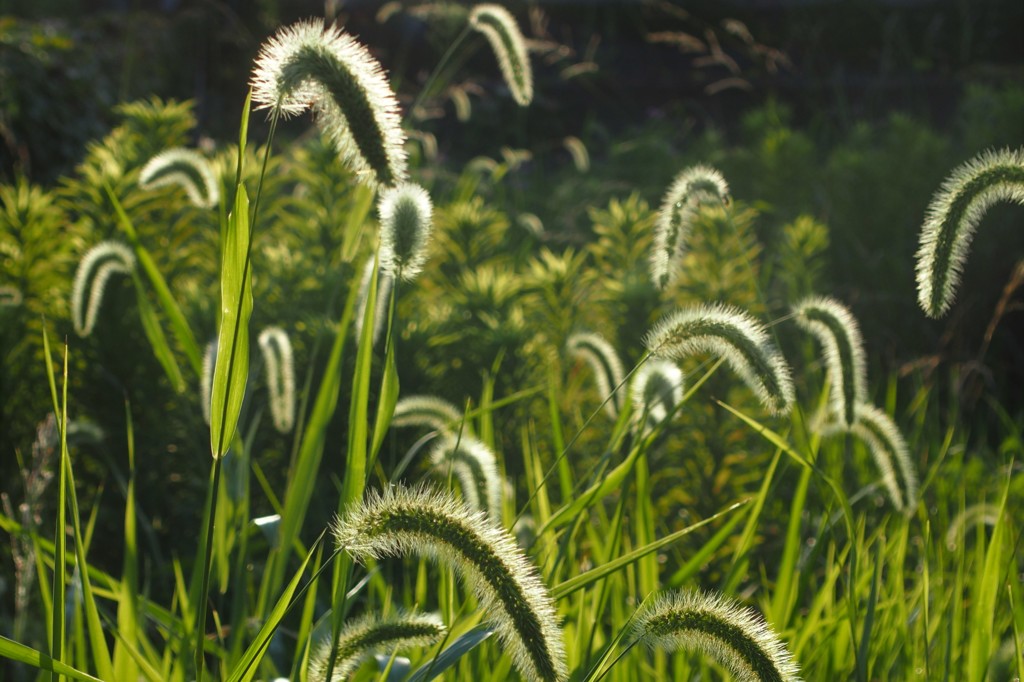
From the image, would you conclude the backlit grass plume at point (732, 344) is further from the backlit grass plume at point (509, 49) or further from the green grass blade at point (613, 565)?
the backlit grass plume at point (509, 49)

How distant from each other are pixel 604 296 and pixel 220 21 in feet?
23.1

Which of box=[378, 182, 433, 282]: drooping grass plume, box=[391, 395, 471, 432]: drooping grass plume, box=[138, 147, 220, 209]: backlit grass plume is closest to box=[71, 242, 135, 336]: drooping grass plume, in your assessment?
box=[138, 147, 220, 209]: backlit grass plume

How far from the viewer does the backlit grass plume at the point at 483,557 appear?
987mm

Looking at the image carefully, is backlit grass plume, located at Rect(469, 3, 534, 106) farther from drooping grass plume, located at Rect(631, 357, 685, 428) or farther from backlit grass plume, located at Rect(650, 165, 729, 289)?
drooping grass plume, located at Rect(631, 357, 685, 428)

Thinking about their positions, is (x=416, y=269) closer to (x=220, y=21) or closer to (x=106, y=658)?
(x=106, y=658)

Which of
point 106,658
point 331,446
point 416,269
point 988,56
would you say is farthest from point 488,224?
point 988,56

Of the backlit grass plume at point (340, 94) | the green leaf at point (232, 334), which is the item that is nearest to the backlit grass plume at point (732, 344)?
the backlit grass plume at point (340, 94)

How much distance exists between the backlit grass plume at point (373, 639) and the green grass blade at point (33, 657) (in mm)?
281

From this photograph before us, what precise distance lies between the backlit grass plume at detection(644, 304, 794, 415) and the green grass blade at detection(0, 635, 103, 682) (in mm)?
801

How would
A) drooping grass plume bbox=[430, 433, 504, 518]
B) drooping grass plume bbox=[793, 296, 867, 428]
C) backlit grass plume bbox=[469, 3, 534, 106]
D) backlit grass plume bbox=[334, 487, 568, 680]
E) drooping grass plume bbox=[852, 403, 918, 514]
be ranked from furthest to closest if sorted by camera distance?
backlit grass plume bbox=[469, 3, 534, 106]
drooping grass plume bbox=[852, 403, 918, 514]
drooping grass plume bbox=[793, 296, 867, 428]
drooping grass plume bbox=[430, 433, 504, 518]
backlit grass plume bbox=[334, 487, 568, 680]

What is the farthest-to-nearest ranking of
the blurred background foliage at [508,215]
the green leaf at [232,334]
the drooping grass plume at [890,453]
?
the blurred background foliage at [508,215] → the drooping grass plume at [890,453] → the green leaf at [232,334]

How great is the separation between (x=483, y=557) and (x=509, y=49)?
1.36 metres

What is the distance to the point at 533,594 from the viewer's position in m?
0.99

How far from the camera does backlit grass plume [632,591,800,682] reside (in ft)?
3.39
